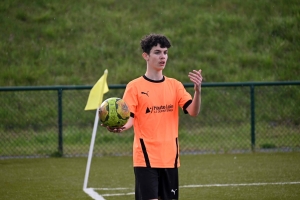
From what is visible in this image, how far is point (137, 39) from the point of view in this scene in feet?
59.8

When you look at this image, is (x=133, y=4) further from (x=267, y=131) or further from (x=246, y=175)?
(x=246, y=175)

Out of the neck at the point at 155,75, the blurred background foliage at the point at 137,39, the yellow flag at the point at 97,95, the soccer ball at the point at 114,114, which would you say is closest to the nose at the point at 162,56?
the neck at the point at 155,75

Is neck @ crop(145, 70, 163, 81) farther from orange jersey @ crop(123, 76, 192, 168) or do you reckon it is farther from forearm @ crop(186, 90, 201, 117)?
forearm @ crop(186, 90, 201, 117)

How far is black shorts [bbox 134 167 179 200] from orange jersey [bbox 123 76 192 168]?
0.21ft

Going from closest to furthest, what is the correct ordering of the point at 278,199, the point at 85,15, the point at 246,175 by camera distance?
the point at 278,199 → the point at 246,175 → the point at 85,15

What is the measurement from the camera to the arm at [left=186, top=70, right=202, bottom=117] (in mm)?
5344

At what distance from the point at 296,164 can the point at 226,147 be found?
2.74 m

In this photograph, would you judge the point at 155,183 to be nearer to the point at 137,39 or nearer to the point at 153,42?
the point at 153,42

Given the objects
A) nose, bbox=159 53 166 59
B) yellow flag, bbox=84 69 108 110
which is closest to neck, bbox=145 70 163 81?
nose, bbox=159 53 166 59

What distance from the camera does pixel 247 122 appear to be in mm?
14617

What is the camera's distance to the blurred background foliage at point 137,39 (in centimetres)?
1691


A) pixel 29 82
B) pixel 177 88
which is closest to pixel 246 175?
pixel 177 88

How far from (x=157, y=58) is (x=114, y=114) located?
2.30 ft

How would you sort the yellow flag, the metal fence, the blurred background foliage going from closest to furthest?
the yellow flag, the metal fence, the blurred background foliage
